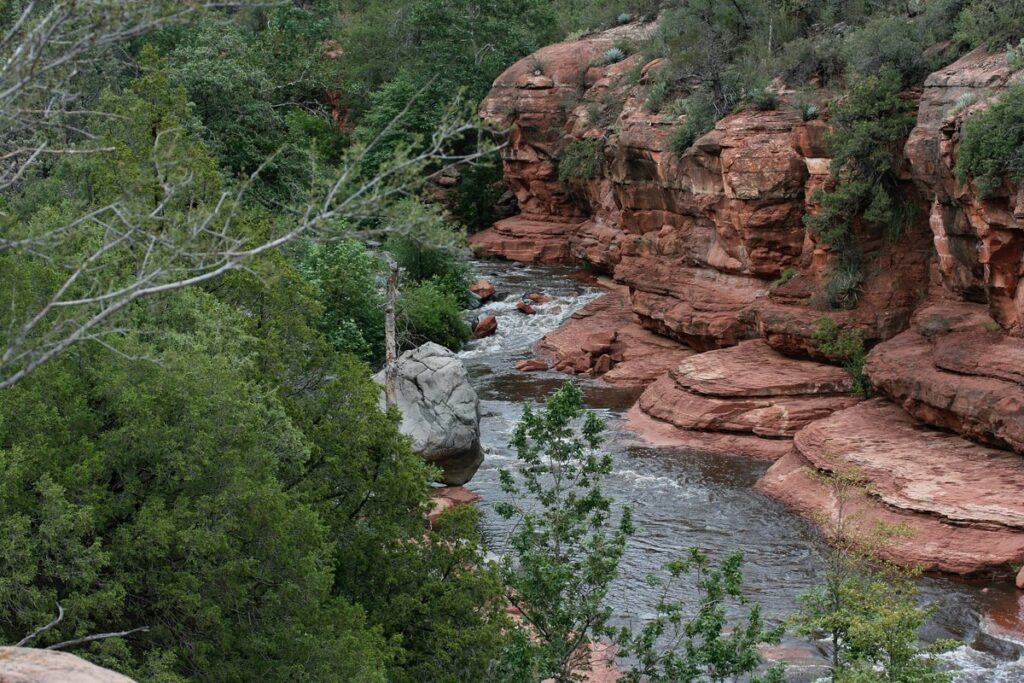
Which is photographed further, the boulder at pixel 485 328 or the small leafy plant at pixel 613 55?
the small leafy plant at pixel 613 55

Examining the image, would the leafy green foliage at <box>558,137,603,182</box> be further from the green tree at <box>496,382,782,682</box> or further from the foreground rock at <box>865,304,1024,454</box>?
the green tree at <box>496,382,782,682</box>

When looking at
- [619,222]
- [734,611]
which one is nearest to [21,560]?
[734,611]

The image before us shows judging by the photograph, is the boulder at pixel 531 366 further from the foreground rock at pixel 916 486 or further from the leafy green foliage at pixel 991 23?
the leafy green foliage at pixel 991 23

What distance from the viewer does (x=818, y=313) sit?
27.6m

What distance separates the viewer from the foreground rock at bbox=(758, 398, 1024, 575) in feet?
62.2

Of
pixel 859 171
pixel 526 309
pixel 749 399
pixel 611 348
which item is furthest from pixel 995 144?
pixel 526 309

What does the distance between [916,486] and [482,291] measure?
20.4 m

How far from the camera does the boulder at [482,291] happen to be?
38.7 metres

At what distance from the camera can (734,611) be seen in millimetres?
18062

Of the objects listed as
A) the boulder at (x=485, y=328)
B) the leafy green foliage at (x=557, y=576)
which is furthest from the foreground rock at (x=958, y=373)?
the boulder at (x=485, y=328)

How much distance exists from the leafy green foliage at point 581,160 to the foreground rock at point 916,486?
1802 centimetres

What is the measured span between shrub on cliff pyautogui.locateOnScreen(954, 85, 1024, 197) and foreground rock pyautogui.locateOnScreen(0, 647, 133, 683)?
61.9 feet

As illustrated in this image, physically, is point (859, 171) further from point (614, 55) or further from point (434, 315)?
point (614, 55)

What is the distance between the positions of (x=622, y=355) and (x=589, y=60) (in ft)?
51.4
